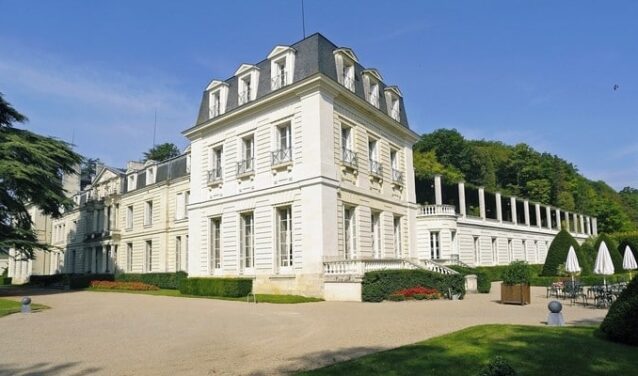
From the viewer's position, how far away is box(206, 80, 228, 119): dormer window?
75.8ft

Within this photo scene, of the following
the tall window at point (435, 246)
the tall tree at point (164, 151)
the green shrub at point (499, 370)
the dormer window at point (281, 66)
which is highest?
the tall tree at point (164, 151)

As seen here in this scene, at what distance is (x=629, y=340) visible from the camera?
689 centimetres

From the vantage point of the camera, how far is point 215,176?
22.9m

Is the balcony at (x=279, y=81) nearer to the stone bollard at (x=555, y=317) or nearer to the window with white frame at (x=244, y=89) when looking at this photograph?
the window with white frame at (x=244, y=89)

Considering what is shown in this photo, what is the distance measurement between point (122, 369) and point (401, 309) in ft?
A: 28.3

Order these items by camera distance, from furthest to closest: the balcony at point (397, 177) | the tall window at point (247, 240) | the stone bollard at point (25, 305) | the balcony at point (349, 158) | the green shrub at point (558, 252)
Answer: the green shrub at point (558, 252)
the balcony at point (397, 177)
the tall window at point (247, 240)
the balcony at point (349, 158)
the stone bollard at point (25, 305)

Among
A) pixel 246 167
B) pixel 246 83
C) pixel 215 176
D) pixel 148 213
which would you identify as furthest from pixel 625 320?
pixel 148 213

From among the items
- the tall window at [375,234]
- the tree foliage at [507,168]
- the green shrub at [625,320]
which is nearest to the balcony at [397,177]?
the tall window at [375,234]

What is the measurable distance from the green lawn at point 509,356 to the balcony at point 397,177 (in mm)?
15693

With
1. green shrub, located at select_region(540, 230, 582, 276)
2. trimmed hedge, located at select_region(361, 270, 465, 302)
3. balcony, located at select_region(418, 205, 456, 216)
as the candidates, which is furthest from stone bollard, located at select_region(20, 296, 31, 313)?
green shrub, located at select_region(540, 230, 582, 276)

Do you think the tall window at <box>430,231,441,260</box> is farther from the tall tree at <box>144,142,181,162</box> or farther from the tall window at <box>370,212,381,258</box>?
the tall tree at <box>144,142,181,162</box>

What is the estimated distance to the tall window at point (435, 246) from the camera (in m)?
29.7

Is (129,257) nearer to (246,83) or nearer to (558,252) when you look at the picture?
(246,83)

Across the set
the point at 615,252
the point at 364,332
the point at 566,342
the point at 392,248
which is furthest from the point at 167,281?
the point at 615,252
